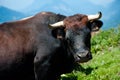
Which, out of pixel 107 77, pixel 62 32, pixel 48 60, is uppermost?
pixel 62 32

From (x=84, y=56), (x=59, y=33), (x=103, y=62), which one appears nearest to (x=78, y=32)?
(x=59, y=33)

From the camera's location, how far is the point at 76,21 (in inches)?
482

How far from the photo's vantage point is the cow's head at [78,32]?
1174cm

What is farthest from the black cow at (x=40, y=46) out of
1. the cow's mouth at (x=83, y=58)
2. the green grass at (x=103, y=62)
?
the green grass at (x=103, y=62)

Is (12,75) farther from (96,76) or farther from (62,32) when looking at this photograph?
(96,76)

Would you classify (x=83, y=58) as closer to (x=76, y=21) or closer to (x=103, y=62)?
(x=76, y=21)

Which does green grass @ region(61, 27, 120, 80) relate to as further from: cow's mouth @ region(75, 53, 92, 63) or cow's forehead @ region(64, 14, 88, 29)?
cow's forehead @ region(64, 14, 88, 29)

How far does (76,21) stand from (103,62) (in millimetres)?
4231

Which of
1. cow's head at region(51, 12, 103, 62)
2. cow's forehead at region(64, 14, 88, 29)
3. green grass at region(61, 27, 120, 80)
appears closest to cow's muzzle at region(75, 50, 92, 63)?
cow's head at region(51, 12, 103, 62)

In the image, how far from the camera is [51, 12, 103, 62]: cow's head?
1174 cm

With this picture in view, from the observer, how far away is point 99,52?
18438 mm

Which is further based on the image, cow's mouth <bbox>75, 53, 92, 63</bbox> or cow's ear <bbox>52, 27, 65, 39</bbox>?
cow's ear <bbox>52, 27, 65, 39</bbox>

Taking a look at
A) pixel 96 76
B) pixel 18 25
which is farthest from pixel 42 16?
pixel 96 76

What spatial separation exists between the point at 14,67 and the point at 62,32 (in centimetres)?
175
